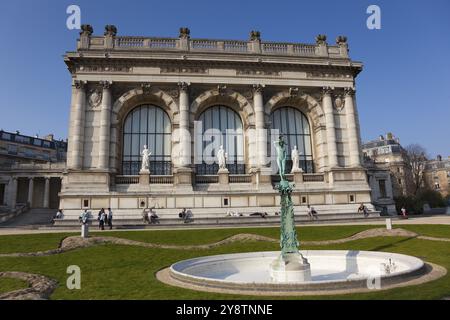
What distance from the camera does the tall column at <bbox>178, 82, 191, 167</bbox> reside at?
32188mm

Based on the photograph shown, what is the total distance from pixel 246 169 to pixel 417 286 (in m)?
25.7

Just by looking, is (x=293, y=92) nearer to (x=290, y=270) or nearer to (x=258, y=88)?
(x=258, y=88)

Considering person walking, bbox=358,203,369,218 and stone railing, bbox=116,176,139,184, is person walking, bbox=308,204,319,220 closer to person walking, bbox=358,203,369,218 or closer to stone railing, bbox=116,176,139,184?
person walking, bbox=358,203,369,218

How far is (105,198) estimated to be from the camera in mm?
30281

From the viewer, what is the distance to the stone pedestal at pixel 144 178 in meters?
31.8

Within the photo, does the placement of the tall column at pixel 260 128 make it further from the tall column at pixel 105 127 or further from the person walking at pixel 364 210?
the tall column at pixel 105 127

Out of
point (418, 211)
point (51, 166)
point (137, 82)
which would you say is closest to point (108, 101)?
point (137, 82)

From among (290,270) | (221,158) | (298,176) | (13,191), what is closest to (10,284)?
(290,270)

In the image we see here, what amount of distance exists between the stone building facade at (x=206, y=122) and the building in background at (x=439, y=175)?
70576 mm

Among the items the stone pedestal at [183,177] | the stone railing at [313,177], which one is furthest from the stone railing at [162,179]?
the stone railing at [313,177]

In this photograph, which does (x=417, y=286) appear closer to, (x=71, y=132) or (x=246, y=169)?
(x=246, y=169)

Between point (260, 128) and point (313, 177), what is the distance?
25.8 feet

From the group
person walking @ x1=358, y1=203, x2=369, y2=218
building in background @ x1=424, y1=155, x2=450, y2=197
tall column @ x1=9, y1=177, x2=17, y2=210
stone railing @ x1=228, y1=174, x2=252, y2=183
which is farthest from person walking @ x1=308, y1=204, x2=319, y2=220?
building in background @ x1=424, y1=155, x2=450, y2=197

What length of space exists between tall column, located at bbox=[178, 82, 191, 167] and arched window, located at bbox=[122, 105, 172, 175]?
2734 millimetres
